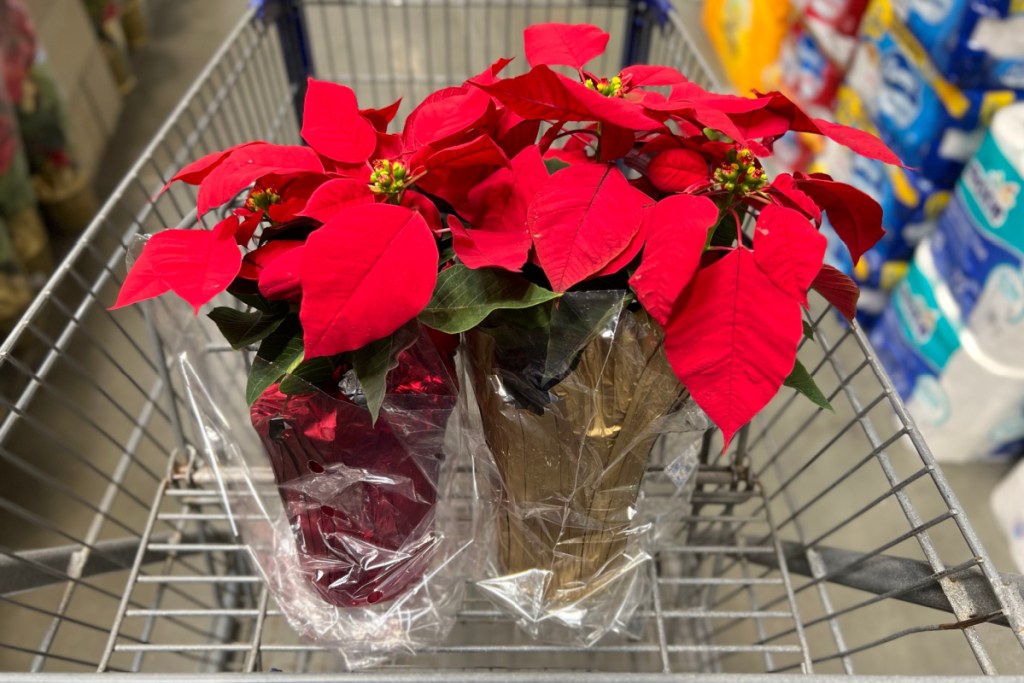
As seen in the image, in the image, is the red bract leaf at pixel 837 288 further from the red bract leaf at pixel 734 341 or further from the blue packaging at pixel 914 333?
the blue packaging at pixel 914 333

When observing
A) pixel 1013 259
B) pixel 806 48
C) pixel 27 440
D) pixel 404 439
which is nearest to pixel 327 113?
pixel 404 439

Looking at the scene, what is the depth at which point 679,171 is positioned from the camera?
420 mm

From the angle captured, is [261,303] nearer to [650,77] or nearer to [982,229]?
[650,77]

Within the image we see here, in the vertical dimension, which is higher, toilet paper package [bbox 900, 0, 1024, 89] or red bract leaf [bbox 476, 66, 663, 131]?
red bract leaf [bbox 476, 66, 663, 131]

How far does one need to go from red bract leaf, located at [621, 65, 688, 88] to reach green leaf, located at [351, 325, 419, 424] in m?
0.23

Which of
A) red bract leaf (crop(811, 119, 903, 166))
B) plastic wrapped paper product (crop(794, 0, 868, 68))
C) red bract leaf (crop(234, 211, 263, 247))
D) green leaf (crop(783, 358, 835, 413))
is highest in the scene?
red bract leaf (crop(811, 119, 903, 166))

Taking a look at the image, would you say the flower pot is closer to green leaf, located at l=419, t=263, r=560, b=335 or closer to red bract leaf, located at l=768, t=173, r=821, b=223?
green leaf, located at l=419, t=263, r=560, b=335

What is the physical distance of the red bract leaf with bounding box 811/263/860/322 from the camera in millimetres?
417

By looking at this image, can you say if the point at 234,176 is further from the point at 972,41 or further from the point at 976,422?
the point at 976,422

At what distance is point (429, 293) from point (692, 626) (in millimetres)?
865

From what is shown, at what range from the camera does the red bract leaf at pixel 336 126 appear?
0.43m

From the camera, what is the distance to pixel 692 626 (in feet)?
3.43

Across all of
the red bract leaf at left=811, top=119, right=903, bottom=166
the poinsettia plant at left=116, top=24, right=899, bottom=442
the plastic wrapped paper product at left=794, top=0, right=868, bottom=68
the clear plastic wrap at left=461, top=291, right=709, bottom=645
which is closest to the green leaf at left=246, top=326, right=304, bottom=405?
the poinsettia plant at left=116, top=24, right=899, bottom=442

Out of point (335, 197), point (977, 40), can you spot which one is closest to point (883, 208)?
point (977, 40)
